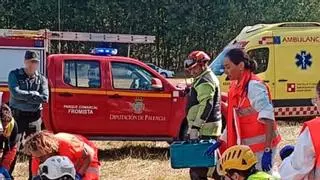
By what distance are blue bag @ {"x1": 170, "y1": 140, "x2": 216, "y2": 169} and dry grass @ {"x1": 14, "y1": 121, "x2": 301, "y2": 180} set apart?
298 centimetres

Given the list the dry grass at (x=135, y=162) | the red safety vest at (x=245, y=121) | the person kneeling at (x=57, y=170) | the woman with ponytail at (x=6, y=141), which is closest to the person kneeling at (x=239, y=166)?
the person kneeling at (x=57, y=170)

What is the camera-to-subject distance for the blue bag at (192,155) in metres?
6.50

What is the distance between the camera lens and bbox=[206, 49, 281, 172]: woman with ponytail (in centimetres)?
554

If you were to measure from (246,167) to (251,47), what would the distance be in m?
11.0

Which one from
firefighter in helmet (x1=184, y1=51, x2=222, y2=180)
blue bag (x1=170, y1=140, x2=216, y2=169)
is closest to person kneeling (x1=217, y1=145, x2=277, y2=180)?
blue bag (x1=170, y1=140, x2=216, y2=169)

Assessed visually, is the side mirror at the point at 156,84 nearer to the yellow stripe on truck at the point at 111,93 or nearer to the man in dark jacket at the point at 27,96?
the yellow stripe on truck at the point at 111,93

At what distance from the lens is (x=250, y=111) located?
568cm

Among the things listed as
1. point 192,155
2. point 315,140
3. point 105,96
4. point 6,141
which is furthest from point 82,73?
point 315,140

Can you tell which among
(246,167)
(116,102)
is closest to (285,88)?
(116,102)

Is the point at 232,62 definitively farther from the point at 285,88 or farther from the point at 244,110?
the point at 285,88

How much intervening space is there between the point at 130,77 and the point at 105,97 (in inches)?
19.7

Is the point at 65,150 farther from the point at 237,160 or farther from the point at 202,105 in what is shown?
the point at 202,105

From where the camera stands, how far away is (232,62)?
566 cm

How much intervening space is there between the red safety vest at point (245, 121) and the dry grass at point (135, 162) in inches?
156
